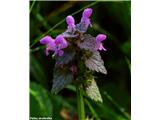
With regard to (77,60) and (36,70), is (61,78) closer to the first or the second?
(77,60)

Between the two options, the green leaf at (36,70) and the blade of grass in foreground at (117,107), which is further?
the green leaf at (36,70)

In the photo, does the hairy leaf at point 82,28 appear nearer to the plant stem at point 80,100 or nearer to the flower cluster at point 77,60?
the flower cluster at point 77,60

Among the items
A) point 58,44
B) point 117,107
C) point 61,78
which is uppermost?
point 58,44

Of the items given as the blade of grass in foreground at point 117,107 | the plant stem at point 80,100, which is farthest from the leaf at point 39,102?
the plant stem at point 80,100

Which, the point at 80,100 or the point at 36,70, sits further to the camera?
the point at 36,70

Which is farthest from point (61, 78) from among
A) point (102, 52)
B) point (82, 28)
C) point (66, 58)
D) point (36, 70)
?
point (102, 52)

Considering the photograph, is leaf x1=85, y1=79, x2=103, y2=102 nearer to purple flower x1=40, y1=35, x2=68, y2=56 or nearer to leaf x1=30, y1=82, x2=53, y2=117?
purple flower x1=40, y1=35, x2=68, y2=56

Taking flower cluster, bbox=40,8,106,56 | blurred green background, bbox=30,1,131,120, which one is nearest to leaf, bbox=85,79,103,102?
flower cluster, bbox=40,8,106,56

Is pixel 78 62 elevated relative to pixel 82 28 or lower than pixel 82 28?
lower
